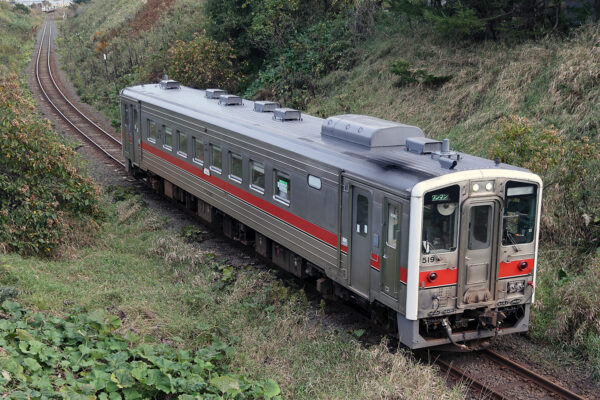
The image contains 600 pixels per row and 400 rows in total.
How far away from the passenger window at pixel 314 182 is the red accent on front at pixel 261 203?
25.9 inches

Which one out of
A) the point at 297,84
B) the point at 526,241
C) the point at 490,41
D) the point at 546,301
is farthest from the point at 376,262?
the point at 297,84

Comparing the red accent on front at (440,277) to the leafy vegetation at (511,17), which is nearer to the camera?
the red accent on front at (440,277)

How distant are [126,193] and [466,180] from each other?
41.7 ft

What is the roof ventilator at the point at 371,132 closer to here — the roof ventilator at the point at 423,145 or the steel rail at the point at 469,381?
the roof ventilator at the point at 423,145

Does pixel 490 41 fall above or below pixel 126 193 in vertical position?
above

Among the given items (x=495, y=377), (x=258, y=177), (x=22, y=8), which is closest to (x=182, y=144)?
(x=258, y=177)

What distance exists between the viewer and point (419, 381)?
808 cm

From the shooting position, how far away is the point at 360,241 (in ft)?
31.8

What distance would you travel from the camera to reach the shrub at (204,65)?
94.4ft

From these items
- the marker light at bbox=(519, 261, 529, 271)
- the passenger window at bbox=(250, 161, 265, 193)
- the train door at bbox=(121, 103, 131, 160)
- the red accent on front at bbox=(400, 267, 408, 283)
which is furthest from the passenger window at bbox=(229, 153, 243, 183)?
the train door at bbox=(121, 103, 131, 160)

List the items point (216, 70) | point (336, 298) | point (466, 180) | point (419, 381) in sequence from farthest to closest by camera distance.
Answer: point (216, 70), point (336, 298), point (466, 180), point (419, 381)

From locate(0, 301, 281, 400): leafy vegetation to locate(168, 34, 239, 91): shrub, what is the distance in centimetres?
2120

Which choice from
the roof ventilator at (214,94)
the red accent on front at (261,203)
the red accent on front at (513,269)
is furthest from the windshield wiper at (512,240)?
the roof ventilator at (214,94)

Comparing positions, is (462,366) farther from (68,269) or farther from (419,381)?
(68,269)
